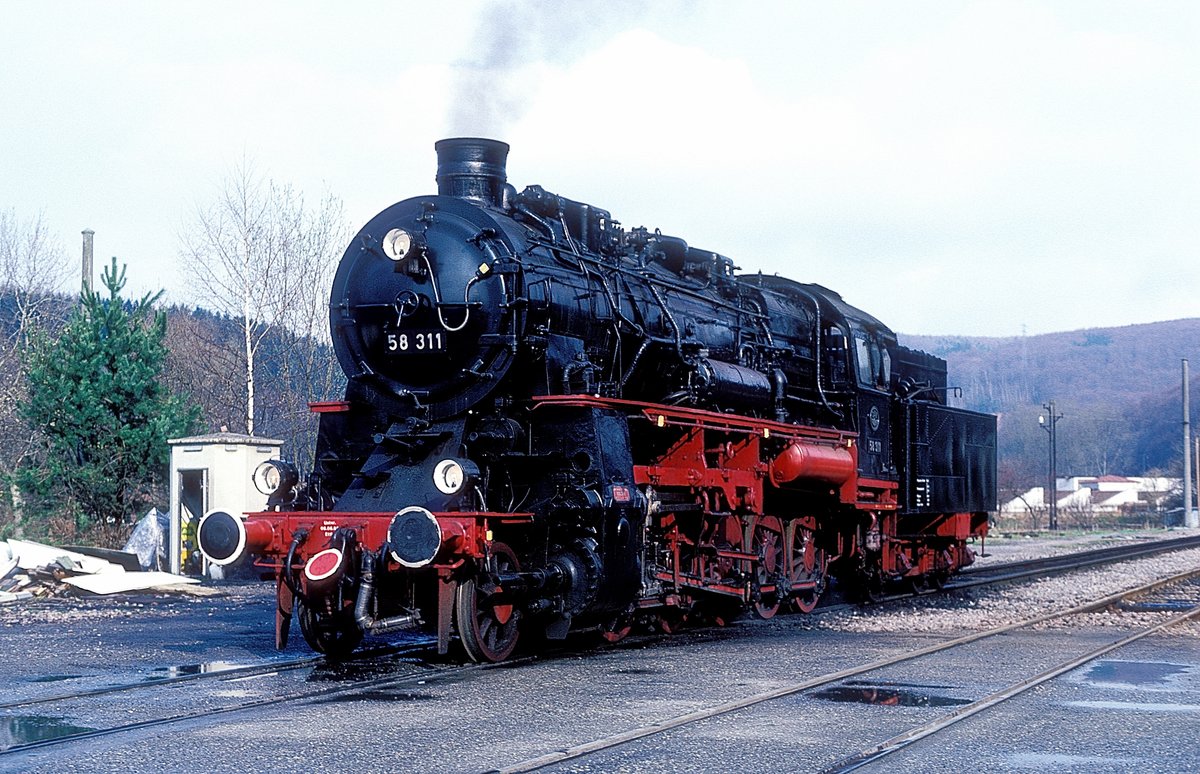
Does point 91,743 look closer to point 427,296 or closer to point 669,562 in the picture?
point 427,296

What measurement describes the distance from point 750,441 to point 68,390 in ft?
45.5

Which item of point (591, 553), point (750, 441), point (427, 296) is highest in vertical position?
point (427, 296)

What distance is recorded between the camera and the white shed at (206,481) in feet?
65.2

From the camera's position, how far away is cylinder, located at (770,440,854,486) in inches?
562

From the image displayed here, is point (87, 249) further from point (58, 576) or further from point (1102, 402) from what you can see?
point (1102, 402)

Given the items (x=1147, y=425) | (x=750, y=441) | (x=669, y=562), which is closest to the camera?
(x=669, y=562)

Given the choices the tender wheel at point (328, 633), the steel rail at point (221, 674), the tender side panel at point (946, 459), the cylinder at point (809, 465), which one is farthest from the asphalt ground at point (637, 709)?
the tender side panel at point (946, 459)

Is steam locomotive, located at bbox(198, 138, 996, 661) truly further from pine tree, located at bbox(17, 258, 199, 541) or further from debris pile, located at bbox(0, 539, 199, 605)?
pine tree, located at bbox(17, 258, 199, 541)

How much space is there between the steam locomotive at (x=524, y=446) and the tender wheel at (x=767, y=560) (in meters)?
0.04

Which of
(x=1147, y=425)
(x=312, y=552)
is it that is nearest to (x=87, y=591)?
(x=312, y=552)

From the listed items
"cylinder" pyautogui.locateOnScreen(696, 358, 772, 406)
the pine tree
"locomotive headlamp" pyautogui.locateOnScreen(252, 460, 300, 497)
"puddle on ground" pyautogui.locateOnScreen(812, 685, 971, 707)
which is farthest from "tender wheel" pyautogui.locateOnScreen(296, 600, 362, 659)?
the pine tree

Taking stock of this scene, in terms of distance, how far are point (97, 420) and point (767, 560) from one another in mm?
13350

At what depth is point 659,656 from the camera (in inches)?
446

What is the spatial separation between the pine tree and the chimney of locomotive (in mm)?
12680
